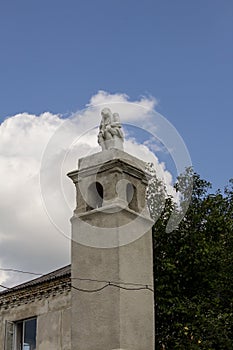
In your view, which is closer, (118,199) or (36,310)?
(118,199)

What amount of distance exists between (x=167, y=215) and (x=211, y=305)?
279cm

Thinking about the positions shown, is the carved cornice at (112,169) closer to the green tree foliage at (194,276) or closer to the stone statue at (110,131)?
the stone statue at (110,131)

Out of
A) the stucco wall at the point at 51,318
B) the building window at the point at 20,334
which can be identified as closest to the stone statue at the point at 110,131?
the stucco wall at the point at 51,318

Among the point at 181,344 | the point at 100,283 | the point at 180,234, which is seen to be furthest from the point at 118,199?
the point at 180,234

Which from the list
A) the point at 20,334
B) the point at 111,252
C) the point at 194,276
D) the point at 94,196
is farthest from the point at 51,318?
the point at 111,252

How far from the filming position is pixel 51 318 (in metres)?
16.6

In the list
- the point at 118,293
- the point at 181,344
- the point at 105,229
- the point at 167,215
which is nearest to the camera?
the point at 118,293

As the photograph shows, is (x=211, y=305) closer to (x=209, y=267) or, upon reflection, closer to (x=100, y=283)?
(x=209, y=267)

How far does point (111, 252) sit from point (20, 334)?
738 cm

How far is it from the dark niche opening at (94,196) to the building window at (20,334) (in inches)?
240

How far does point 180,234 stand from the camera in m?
18.4

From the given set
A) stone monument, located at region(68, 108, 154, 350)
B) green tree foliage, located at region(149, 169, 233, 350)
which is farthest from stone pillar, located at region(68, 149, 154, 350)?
green tree foliage, located at region(149, 169, 233, 350)

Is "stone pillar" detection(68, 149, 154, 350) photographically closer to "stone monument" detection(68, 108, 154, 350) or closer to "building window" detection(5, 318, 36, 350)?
"stone monument" detection(68, 108, 154, 350)

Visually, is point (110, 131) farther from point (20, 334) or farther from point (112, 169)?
point (20, 334)
